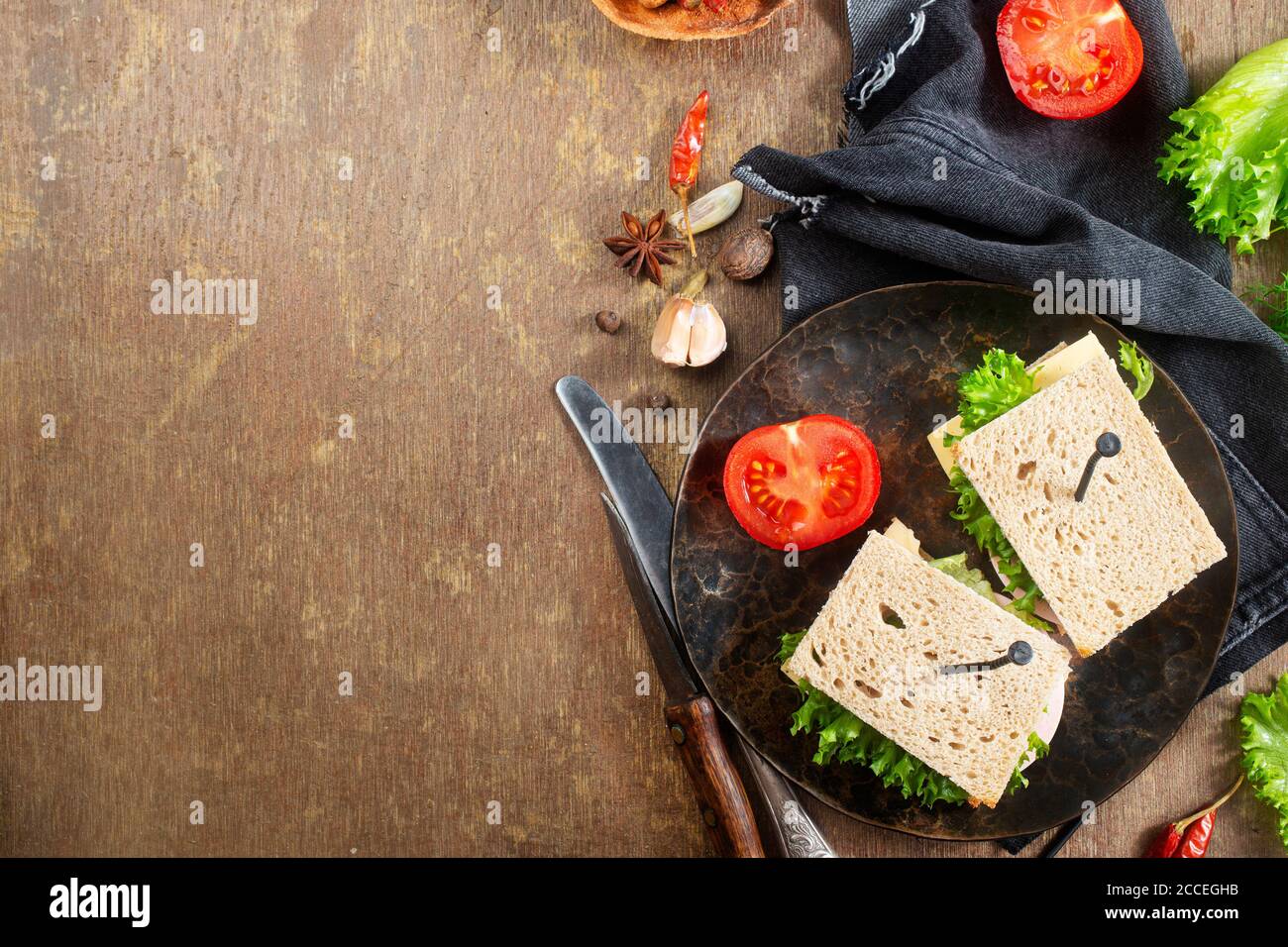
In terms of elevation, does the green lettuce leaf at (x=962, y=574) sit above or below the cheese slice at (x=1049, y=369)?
below

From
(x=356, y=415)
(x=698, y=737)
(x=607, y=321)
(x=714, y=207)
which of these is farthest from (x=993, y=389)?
(x=356, y=415)

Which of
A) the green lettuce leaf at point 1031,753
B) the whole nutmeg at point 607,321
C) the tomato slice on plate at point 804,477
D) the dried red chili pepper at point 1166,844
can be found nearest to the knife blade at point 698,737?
the tomato slice on plate at point 804,477

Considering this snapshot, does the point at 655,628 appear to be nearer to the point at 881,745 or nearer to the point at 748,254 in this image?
the point at 881,745

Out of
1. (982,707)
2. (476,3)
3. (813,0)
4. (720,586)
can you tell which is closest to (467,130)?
(476,3)

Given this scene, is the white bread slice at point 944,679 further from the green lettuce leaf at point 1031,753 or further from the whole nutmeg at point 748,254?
the whole nutmeg at point 748,254

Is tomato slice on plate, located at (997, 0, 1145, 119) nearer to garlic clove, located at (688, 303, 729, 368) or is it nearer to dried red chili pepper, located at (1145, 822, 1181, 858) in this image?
garlic clove, located at (688, 303, 729, 368)

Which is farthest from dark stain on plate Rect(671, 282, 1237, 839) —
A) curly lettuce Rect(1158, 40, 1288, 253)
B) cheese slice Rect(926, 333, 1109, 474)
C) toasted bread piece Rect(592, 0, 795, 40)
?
toasted bread piece Rect(592, 0, 795, 40)
